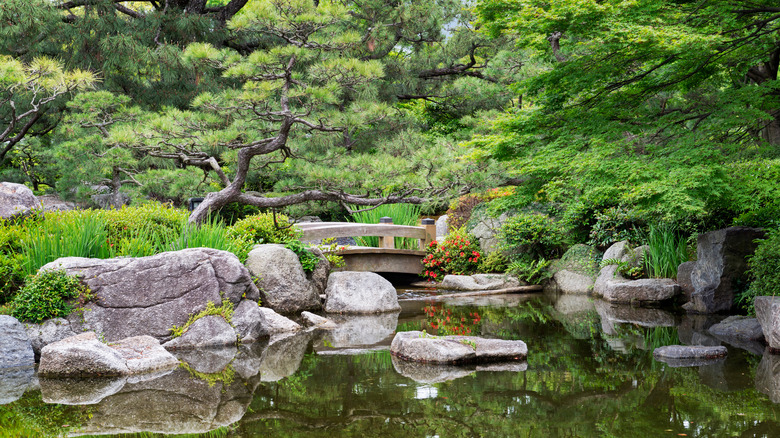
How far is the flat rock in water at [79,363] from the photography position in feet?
16.9

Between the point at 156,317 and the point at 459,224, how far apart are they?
905 cm

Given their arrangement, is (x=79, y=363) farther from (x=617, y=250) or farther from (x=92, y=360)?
(x=617, y=250)

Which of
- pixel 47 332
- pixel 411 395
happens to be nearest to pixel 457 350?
pixel 411 395

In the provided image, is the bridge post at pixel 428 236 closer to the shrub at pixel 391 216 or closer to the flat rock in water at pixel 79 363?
the shrub at pixel 391 216

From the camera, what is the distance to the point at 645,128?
6.87 meters

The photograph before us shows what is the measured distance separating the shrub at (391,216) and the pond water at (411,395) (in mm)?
6904

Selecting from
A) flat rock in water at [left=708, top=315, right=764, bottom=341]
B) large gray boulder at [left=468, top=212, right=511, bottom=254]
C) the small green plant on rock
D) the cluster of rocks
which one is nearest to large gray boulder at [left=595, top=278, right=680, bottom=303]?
flat rock in water at [left=708, top=315, right=764, bottom=341]

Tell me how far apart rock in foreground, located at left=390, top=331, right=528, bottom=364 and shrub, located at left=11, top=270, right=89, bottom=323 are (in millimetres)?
3325

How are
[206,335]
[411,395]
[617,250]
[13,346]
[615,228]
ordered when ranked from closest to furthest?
[411,395] → [13,346] → [206,335] → [617,250] → [615,228]

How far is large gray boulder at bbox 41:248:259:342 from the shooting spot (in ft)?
20.4

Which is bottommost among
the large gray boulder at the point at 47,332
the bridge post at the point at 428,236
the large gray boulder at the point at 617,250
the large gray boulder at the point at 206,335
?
the bridge post at the point at 428,236

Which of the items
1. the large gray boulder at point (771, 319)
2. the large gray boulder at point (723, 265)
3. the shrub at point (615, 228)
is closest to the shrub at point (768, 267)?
the large gray boulder at point (771, 319)

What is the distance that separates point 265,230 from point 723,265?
6.49m

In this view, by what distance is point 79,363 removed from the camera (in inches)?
203
